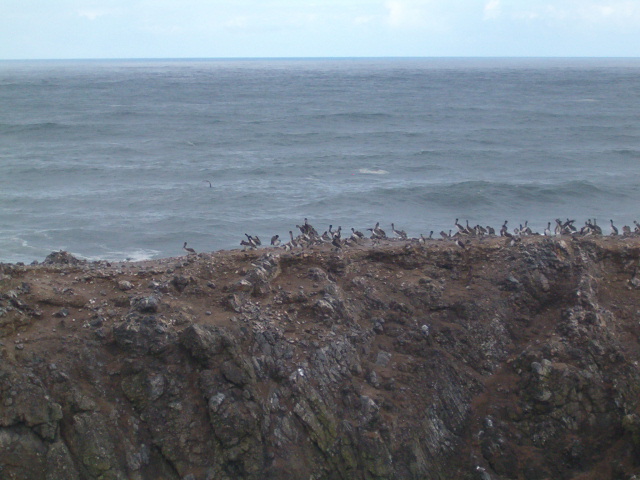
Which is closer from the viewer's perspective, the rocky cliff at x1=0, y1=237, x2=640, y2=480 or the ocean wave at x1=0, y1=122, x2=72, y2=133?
the rocky cliff at x1=0, y1=237, x2=640, y2=480

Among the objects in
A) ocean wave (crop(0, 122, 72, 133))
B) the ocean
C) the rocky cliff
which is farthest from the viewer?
ocean wave (crop(0, 122, 72, 133))

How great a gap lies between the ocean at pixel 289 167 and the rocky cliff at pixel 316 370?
2261cm

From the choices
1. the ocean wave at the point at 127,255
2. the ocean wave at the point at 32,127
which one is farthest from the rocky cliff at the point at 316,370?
the ocean wave at the point at 32,127

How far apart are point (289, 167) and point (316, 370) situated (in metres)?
50.1

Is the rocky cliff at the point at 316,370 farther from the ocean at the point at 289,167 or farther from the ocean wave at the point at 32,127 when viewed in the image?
the ocean wave at the point at 32,127

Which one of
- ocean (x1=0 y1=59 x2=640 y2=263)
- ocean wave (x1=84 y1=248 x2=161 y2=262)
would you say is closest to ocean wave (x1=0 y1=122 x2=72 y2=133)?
ocean (x1=0 y1=59 x2=640 y2=263)

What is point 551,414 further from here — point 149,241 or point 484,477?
point 149,241

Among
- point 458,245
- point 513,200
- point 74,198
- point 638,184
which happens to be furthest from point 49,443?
point 638,184

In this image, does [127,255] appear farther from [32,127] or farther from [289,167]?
[32,127]

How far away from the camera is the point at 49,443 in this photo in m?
14.2

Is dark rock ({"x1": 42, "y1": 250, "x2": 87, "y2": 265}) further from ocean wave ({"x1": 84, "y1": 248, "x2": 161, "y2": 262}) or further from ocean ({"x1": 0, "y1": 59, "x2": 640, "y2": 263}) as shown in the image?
ocean ({"x1": 0, "y1": 59, "x2": 640, "y2": 263})

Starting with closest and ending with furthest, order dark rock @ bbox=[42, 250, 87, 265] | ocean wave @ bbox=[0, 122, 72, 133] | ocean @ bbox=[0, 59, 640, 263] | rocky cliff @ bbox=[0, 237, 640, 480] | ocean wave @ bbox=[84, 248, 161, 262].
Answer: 1. rocky cliff @ bbox=[0, 237, 640, 480]
2. dark rock @ bbox=[42, 250, 87, 265]
3. ocean wave @ bbox=[84, 248, 161, 262]
4. ocean @ bbox=[0, 59, 640, 263]
5. ocean wave @ bbox=[0, 122, 72, 133]

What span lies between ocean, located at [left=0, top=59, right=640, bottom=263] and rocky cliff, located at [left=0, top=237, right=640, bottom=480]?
74.2ft

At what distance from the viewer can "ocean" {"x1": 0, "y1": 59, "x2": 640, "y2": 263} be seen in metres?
46.4
